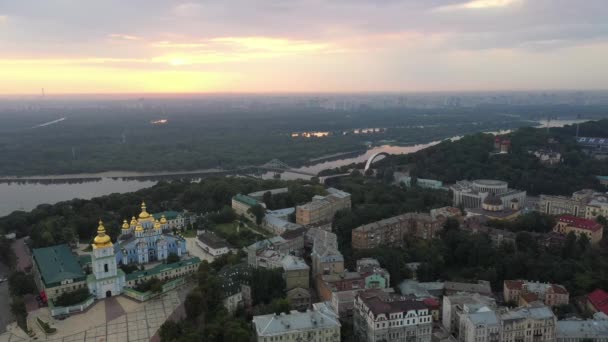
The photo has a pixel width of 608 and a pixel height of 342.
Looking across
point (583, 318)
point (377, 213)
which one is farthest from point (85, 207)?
point (583, 318)

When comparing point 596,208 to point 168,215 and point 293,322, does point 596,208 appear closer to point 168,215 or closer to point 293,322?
point 293,322

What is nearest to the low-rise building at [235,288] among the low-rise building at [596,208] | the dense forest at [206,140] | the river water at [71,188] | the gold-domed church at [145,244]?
the gold-domed church at [145,244]

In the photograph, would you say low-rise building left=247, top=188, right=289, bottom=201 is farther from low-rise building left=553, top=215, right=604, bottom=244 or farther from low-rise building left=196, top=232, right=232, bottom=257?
low-rise building left=553, top=215, right=604, bottom=244

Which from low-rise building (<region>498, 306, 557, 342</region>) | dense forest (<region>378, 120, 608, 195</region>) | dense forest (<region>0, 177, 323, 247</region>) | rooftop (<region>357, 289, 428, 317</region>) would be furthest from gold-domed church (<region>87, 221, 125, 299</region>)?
dense forest (<region>378, 120, 608, 195</region>)

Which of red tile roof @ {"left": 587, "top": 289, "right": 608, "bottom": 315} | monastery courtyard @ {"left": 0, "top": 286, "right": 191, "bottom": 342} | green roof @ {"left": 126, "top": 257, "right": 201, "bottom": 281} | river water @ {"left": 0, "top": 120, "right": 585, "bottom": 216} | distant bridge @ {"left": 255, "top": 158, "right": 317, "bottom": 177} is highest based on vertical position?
green roof @ {"left": 126, "top": 257, "right": 201, "bottom": 281}

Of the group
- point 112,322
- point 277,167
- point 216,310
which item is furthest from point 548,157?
point 112,322
